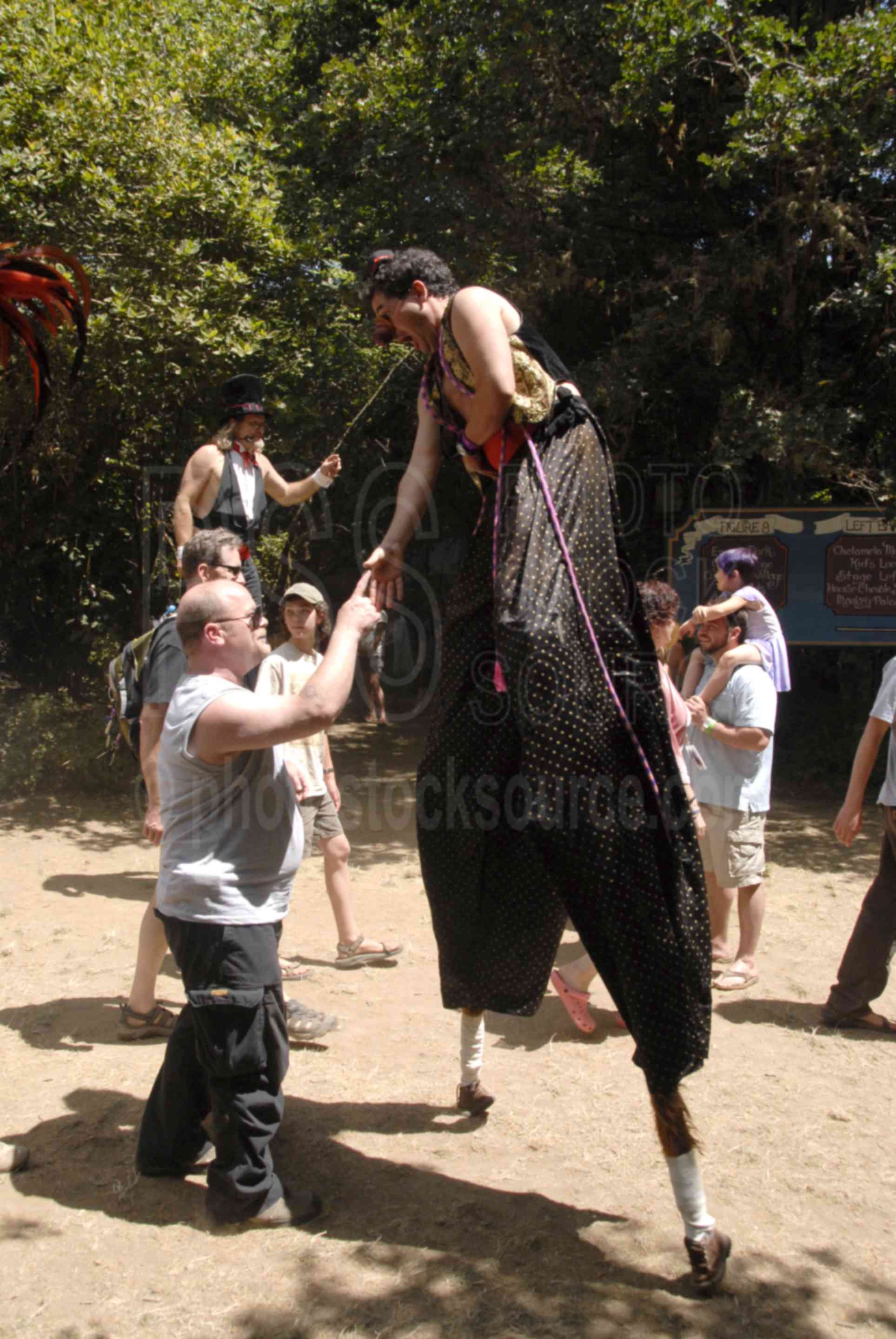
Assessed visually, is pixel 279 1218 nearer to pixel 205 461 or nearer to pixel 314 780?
pixel 314 780

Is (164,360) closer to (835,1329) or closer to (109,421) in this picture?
(109,421)

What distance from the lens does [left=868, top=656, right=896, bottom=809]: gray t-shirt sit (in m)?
4.35

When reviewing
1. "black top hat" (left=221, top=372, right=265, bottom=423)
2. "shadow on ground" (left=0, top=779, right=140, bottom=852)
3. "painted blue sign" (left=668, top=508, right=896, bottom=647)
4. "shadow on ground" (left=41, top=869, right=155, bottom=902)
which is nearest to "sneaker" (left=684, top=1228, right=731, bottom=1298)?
"black top hat" (left=221, top=372, right=265, bottom=423)

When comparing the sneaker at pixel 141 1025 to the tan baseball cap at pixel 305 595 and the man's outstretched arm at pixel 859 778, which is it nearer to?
the tan baseball cap at pixel 305 595

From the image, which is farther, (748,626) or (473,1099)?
(748,626)

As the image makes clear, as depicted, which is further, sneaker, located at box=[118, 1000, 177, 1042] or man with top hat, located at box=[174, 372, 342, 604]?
man with top hat, located at box=[174, 372, 342, 604]

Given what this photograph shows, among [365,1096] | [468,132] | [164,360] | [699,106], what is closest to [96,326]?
[164,360]

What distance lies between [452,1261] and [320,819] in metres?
2.53

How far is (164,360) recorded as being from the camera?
8.50 metres

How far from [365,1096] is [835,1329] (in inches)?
66.4

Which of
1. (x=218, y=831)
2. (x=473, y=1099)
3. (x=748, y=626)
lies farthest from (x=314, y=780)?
(x=748, y=626)

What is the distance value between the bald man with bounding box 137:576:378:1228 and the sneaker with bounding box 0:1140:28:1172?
526 millimetres

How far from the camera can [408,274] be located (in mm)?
2936

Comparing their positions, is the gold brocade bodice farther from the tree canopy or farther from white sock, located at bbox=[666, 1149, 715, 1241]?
the tree canopy
